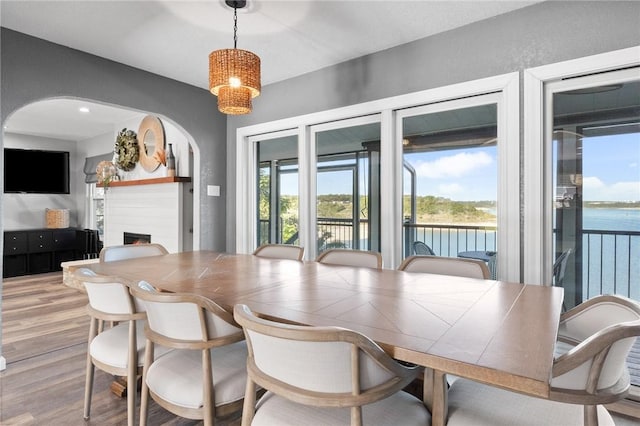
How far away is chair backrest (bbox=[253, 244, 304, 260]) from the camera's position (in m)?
2.78

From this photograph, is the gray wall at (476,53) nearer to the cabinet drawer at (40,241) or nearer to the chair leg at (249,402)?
the chair leg at (249,402)

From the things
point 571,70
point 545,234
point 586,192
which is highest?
point 571,70

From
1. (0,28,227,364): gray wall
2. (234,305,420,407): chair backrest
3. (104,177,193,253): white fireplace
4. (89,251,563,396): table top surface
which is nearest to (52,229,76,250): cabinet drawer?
(104,177,193,253): white fireplace

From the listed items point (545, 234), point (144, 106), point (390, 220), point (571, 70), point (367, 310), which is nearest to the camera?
point (367, 310)

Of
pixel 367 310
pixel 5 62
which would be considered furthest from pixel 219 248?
pixel 367 310

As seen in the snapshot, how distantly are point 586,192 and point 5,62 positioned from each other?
420 centimetres

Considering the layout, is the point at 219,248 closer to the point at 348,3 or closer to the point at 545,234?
the point at 348,3

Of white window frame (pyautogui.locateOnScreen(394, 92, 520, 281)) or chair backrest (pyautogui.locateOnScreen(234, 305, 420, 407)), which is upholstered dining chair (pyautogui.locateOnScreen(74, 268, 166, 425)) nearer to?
chair backrest (pyautogui.locateOnScreen(234, 305, 420, 407))

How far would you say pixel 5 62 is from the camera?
2590 mm

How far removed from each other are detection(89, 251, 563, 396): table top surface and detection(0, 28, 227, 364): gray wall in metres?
1.62

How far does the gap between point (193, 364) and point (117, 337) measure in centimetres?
63

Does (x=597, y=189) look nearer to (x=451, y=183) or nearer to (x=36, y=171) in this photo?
(x=451, y=183)

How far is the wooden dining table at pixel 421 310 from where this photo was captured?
0.90 metres

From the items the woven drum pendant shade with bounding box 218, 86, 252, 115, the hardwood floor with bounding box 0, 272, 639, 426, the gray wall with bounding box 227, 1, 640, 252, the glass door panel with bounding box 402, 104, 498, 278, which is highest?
the gray wall with bounding box 227, 1, 640, 252
